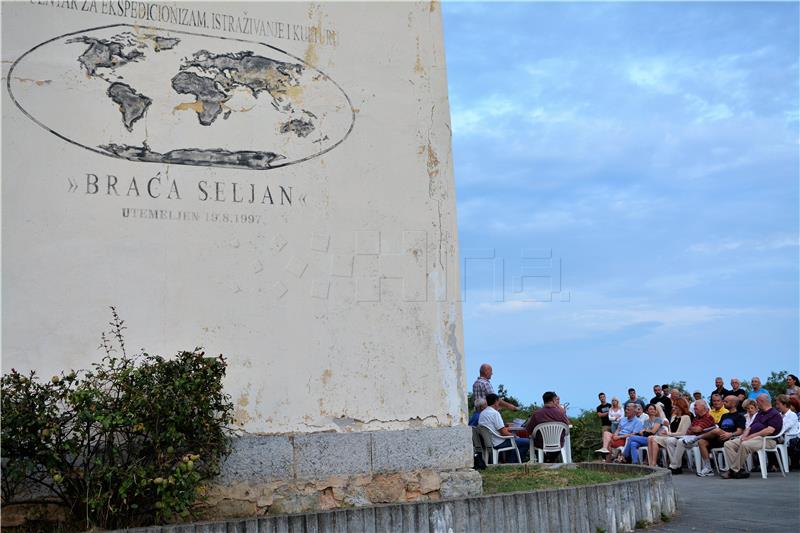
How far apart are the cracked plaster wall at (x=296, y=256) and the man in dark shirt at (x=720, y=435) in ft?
21.1

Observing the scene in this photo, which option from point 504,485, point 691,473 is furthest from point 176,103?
point 691,473

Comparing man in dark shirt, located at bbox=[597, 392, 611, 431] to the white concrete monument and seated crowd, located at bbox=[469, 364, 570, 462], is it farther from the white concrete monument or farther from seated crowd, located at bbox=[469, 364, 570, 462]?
the white concrete monument

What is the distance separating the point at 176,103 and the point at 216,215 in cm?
105

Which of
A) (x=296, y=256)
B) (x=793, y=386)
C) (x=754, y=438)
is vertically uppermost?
(x=296, y=256)

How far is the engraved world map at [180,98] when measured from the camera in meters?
6.96

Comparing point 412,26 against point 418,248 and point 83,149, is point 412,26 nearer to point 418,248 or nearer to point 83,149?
point 418,248

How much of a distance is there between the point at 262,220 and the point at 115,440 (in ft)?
7.37

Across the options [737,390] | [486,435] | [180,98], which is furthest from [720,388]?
[180,98]

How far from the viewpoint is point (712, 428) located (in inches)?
516

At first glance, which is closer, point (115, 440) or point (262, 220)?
point (115, 440)

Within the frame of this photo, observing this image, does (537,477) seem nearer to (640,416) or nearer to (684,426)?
(684,426)

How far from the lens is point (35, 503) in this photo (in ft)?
20.6

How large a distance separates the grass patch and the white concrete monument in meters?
0.95

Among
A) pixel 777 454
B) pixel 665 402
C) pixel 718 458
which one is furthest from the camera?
pixel 665 402
